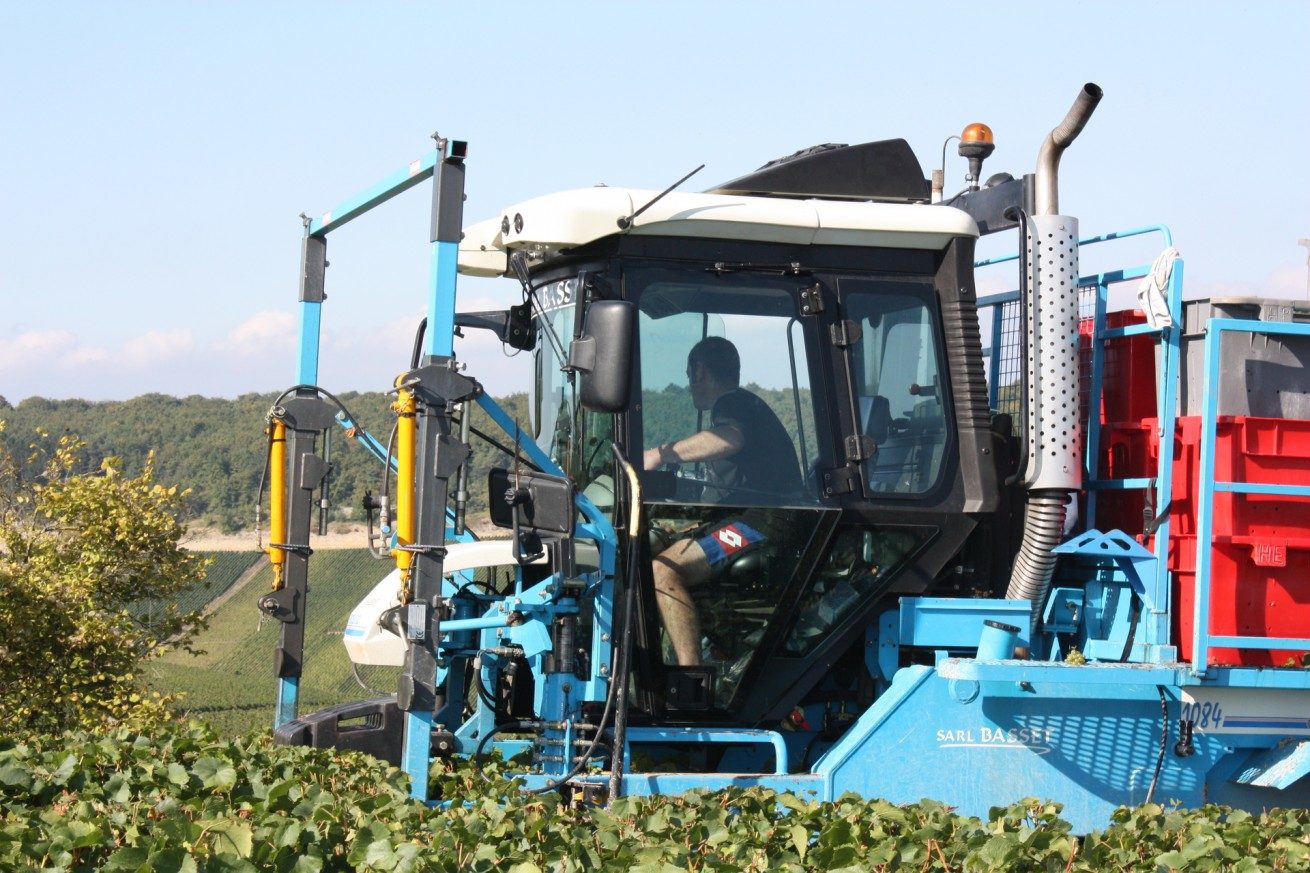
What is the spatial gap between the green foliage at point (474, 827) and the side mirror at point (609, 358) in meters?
1.37

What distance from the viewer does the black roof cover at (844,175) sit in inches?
248

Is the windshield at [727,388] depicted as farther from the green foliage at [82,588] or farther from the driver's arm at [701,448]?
the green foliage at [82,588]

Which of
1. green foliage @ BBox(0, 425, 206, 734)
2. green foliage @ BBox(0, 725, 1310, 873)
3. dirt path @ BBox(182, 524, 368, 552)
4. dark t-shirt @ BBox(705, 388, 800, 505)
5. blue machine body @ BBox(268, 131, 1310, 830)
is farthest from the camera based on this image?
dirt path @ BBox(182, 524, 368, 552)

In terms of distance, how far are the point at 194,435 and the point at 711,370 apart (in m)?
69.0

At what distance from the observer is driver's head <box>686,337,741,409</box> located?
233 inches

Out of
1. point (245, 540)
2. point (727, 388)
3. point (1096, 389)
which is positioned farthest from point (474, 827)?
point (245, 540)

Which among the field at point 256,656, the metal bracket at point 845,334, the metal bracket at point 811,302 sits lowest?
the field at point 256,656

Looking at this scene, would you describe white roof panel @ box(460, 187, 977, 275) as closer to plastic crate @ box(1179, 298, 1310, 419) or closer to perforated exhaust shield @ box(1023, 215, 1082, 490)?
perforated exhaust shield @ box(1023, 215, 1082, 490)

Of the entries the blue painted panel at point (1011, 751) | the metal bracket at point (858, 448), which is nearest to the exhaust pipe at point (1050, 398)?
the blue painted panel at point (1011, 751)

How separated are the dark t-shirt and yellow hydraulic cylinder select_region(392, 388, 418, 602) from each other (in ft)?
4.01

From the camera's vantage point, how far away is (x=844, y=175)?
6.41 m

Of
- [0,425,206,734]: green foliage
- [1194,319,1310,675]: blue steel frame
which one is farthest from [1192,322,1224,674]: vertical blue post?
[0,425,206,734]: green foliage

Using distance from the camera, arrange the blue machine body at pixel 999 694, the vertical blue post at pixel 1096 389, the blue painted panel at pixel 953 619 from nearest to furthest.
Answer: the blue machine body at pixel 999 694 < the blue painted panel at pixel 953 619 < the vertical blue post at pixel 1096 389

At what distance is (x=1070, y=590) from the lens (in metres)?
6.56
